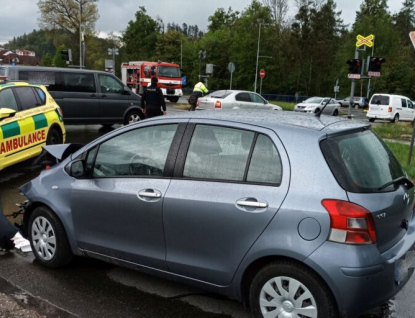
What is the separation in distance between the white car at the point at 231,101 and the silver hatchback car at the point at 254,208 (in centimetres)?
1554

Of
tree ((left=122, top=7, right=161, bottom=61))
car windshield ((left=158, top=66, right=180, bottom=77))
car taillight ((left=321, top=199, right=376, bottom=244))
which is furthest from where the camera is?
tree ((left=122, top=7, right=161, bottom=61))

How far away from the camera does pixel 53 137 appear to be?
8516 millimetres

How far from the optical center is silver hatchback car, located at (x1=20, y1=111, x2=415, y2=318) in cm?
270

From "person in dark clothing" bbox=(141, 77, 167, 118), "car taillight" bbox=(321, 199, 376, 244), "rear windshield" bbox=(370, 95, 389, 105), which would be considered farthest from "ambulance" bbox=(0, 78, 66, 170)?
"rear windshield" bbox=(370, 95, 389, 105)

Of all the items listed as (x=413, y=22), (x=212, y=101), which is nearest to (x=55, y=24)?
(x=212, y=101)

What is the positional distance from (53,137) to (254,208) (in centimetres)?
658

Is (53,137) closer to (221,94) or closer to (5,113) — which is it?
(5,113)

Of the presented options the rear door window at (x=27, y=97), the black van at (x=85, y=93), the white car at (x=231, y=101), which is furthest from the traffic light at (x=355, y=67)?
the rear door window at (x=27, y=97)

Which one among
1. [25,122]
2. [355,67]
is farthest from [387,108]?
[25,122]

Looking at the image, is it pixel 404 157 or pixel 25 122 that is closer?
pixel 25 122

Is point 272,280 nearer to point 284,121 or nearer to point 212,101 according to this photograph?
point 284,121

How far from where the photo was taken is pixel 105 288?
3.78m

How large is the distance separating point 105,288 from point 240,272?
4.62 ft

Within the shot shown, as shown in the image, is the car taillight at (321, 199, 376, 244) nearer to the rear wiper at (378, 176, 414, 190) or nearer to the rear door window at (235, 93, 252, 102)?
the rear wiper at (378, 176, 414, 190)
